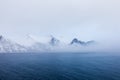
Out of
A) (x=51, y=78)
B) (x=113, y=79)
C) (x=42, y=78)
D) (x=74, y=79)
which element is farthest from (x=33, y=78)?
(x=113, y=79)

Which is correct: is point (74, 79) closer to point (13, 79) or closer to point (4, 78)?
point (13, 79)

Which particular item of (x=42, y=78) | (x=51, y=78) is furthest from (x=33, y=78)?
(x=51, y=78)

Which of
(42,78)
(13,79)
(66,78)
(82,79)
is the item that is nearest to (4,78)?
(13,79)

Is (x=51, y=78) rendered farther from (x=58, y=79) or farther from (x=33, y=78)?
(x=33, y=78)

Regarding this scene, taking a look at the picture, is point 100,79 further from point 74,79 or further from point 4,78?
point 4,78

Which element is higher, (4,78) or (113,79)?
(113,79)

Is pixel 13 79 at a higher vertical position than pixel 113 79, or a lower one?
lower

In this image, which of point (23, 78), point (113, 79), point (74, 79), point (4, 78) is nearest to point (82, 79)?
point (74, 79)
